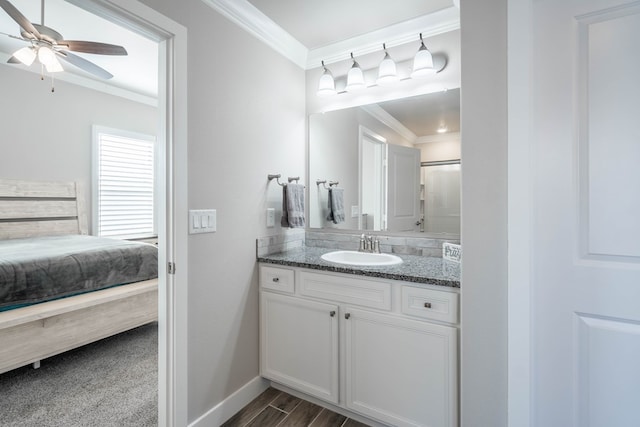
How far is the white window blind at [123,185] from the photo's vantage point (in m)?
3.98

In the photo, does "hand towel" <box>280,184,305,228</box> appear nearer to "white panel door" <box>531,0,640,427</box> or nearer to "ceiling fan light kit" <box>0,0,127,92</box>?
"white panel door" <box>531,0,640,427</box>

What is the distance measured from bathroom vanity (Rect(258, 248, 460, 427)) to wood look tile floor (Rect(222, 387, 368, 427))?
99 mm

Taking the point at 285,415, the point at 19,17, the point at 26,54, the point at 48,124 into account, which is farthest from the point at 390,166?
the point at 48,124

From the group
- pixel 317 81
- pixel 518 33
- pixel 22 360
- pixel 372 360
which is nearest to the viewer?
pixel 518 33

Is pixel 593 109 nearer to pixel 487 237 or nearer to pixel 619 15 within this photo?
pixel 619 15

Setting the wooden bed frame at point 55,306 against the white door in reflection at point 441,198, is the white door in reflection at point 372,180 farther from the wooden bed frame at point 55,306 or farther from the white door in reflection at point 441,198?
the wooden bed frame at point 55,306

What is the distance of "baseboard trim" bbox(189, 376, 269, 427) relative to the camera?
164cm

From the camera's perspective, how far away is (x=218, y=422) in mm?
1708

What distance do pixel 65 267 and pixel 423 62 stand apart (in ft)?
9.49

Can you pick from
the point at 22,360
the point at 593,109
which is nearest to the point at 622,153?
the point at 593,109

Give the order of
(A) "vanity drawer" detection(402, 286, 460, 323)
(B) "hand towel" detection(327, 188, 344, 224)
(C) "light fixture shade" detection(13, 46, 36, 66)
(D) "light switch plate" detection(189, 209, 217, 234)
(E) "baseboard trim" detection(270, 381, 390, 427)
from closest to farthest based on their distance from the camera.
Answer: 1. (A) "vanity drawer" detection(402, 286, 460, 323)
2. (D) "light switch plate" detection(189, 209, 217, 234)
3. (E) "baseboard trim" detection(270, 381, 390, 427)
4. (C) "light fixture shade" detection(13, 46, 36, 66)
5. (B) "hand towel" detection(327, 188, 344, 224)

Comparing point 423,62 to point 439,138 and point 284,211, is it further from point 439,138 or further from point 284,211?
point 284,211

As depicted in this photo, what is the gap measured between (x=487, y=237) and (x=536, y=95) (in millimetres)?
578

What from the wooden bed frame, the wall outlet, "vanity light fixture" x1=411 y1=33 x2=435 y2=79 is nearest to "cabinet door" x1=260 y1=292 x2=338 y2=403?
the wall outlet
